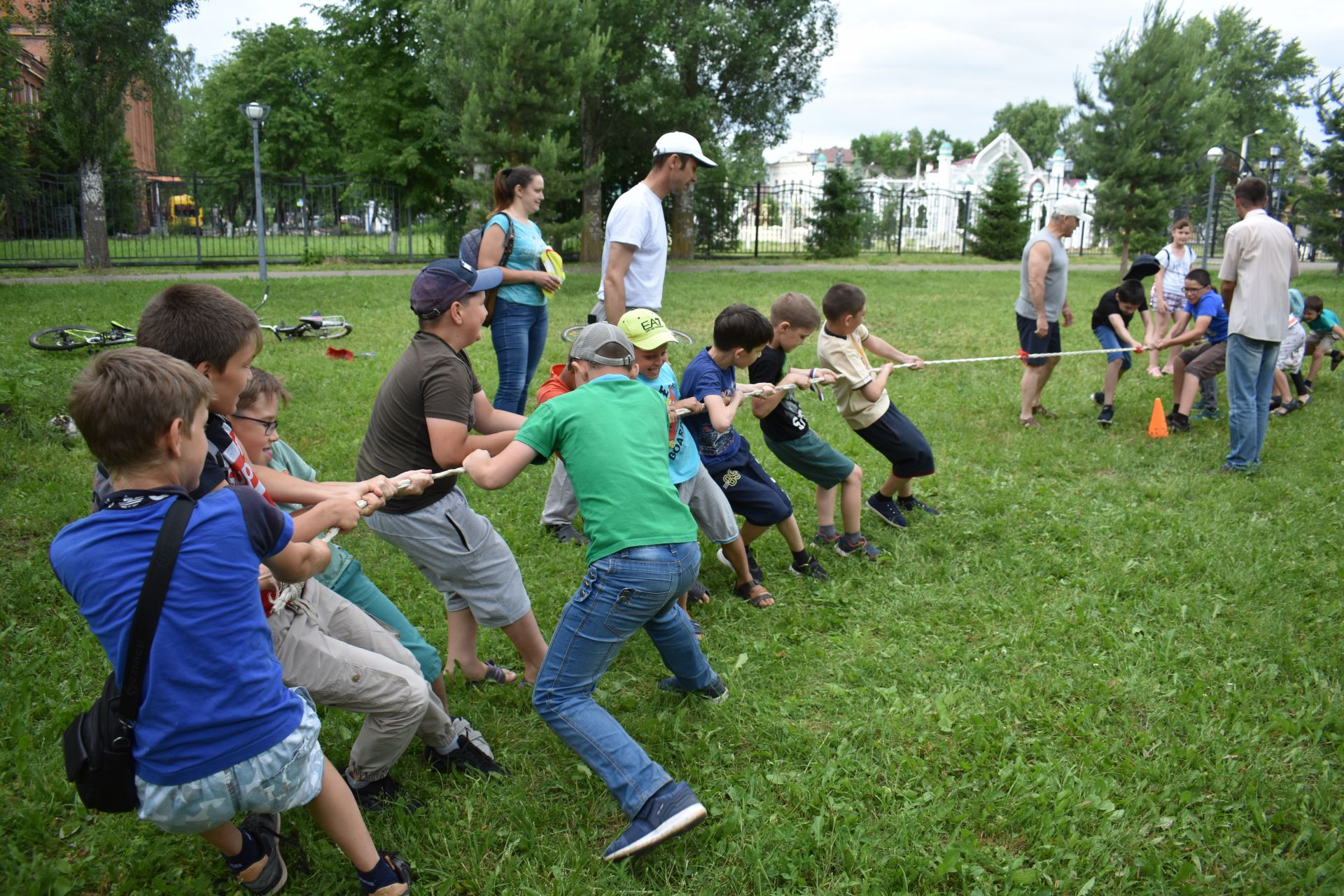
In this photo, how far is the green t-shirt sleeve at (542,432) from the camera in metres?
3.12

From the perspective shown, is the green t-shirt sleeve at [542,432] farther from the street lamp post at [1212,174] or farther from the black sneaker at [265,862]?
the street lamp post at [1212,174]

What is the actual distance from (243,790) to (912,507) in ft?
15.8

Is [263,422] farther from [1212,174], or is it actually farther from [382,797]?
[1212,174]

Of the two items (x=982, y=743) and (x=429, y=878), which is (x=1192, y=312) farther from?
(x=429, y=878)

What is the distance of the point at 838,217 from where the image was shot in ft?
96.5

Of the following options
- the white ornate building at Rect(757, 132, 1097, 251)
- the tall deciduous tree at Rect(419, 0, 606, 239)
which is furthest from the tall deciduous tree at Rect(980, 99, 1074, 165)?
the tall deciduous tree at Rect(419, 0, 606, 239)

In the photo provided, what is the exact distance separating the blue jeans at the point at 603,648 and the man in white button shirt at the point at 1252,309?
600cm

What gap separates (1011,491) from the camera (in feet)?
21.9

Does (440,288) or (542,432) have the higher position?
(440,288)

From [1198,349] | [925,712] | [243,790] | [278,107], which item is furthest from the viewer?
[278,107]

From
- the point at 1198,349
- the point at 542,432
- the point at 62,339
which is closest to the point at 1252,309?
the point at 1198,349

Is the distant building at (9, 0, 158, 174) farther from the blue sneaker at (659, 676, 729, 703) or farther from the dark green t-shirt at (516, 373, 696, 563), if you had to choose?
the blue sneaker at (659, 676, 729, 703)

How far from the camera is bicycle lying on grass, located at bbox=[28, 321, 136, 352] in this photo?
32.0ft

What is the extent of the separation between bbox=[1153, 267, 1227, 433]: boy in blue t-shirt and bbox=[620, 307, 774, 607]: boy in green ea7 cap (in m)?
5.50
